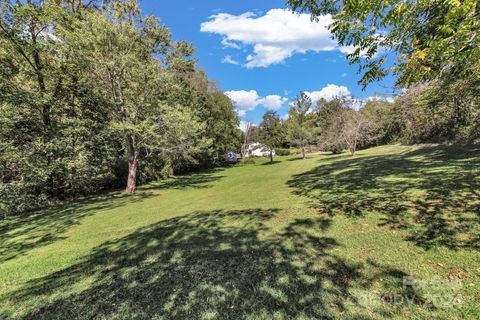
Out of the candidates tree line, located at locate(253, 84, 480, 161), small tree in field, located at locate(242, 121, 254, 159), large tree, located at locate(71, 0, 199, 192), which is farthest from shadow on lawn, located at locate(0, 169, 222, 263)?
small tree in field, located at locate(242, 121, 254, 159)

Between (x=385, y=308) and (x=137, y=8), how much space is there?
17711 mm

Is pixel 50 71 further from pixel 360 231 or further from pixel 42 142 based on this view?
pixel 360 231

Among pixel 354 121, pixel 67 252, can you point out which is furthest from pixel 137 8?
pixel 354 121

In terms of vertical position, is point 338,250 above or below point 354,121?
below

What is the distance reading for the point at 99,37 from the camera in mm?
11117

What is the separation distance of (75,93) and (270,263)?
14.3m

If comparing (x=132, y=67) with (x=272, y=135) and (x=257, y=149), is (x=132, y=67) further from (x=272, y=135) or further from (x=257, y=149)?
(x=257, y=149)

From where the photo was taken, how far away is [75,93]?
12.7 m

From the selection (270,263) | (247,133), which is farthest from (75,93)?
(247,133)

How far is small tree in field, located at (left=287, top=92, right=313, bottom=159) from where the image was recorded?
2912 centimetres

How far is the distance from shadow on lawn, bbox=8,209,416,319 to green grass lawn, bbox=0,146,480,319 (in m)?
0.02

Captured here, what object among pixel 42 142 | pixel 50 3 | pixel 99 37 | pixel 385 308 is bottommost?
pixel 385 308

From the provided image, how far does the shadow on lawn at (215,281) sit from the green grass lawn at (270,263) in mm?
17

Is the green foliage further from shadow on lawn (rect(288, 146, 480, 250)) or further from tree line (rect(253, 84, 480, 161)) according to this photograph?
shadow on lawn (rect(288, 146, 480, 250))
